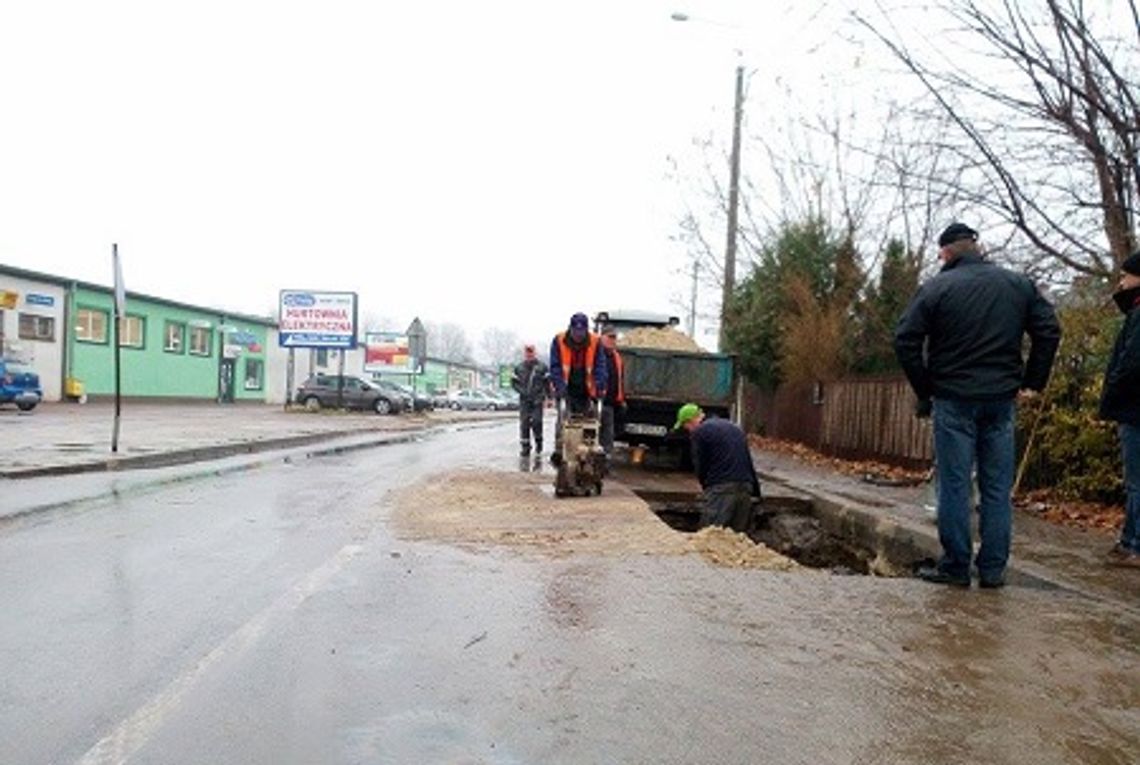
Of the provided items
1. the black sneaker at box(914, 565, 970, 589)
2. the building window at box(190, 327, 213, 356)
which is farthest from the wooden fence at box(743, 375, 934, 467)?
the building window at box(190, 327, 213, 356)

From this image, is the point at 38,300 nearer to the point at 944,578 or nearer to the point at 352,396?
the point at 352,396

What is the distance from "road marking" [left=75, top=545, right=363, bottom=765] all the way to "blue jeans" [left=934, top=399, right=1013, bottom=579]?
335 centimetres

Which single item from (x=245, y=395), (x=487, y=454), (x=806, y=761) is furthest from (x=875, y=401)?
(x=245, y=395)

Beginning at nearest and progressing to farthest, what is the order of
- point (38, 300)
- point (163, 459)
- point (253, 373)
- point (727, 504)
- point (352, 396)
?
1. point (727, 504)
2. point (163, 459)
3. point (38, 300)
4. point (352, 396)
5. point (253, 373)

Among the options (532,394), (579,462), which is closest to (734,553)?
(579,462)

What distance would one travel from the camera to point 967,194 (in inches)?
383

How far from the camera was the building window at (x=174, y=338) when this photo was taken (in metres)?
45.6

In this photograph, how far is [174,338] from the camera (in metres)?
46.5

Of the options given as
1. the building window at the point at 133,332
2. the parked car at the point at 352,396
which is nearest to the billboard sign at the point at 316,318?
the parked car at the point at 352,396

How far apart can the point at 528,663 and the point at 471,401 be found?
68.0 m

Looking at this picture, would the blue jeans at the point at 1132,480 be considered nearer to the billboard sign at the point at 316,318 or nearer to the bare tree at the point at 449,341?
the billboard sign at the point at 316,318

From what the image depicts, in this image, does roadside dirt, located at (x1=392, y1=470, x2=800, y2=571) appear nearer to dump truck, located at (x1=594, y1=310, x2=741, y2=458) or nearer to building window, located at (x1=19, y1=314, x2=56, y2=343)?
dump truck, located at (x1=594, y1=310, x2=741, y2=458)

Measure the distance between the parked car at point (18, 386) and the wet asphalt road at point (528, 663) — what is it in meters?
25.6

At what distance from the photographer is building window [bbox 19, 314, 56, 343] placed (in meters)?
35.5
